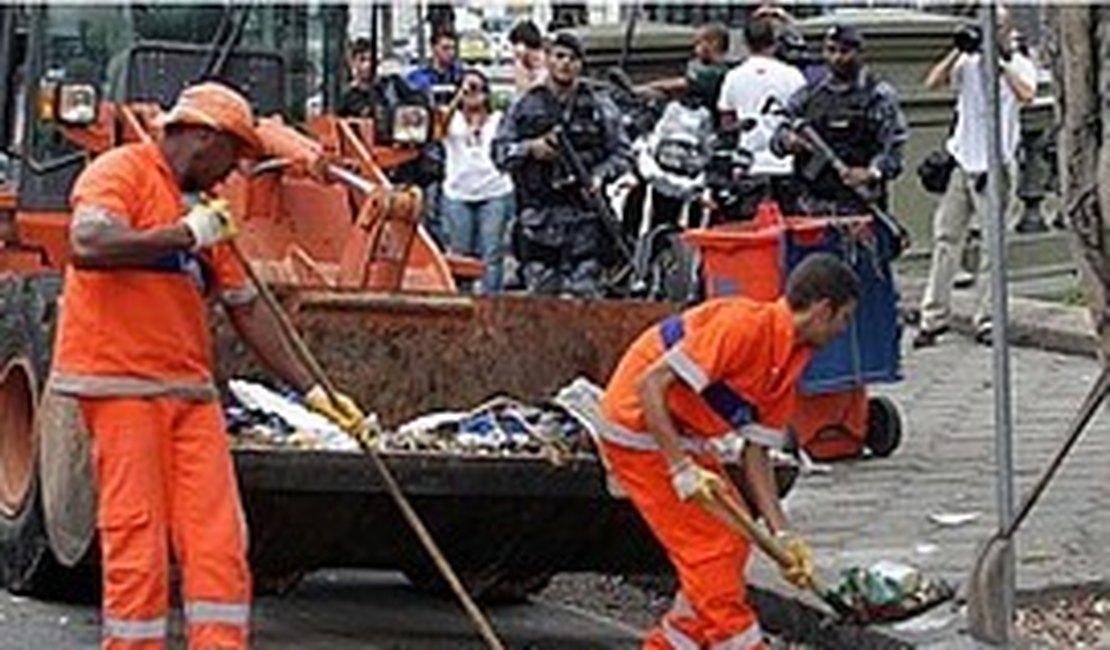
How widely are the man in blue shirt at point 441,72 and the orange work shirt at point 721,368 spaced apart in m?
7.50

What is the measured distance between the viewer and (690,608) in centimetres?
798

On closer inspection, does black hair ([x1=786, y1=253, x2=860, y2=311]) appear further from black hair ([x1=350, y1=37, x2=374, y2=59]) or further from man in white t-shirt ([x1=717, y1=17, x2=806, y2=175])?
man in white t-shirt ([x1=717, y1=17, x2=806, y2=175])

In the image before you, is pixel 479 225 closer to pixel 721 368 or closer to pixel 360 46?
pixel 360 46

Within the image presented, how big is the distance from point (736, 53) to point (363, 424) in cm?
1064

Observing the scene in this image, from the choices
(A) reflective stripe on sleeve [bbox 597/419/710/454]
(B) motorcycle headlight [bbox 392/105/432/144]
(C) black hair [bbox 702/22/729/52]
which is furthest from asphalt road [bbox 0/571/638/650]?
(C) black hair [bbox 702/22/729/52]

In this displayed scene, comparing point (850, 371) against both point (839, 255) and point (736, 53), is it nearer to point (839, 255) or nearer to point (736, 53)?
point (839, 255)

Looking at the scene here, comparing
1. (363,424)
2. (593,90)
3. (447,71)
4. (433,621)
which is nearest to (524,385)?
(433,621)

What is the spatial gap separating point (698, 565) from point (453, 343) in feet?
6.75

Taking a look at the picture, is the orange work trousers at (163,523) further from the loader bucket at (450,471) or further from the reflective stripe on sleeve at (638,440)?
the reflective stripe on sleeve at (638,440)

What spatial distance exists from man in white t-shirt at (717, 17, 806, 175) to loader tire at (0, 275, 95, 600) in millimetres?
4778

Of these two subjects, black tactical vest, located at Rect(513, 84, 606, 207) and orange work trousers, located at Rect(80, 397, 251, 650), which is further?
black tactical vest, located at Rect(513, 84, 606, 207)

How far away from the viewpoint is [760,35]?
1484cm

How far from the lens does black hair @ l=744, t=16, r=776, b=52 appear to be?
1477cm

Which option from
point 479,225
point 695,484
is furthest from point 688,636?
point 479,225
